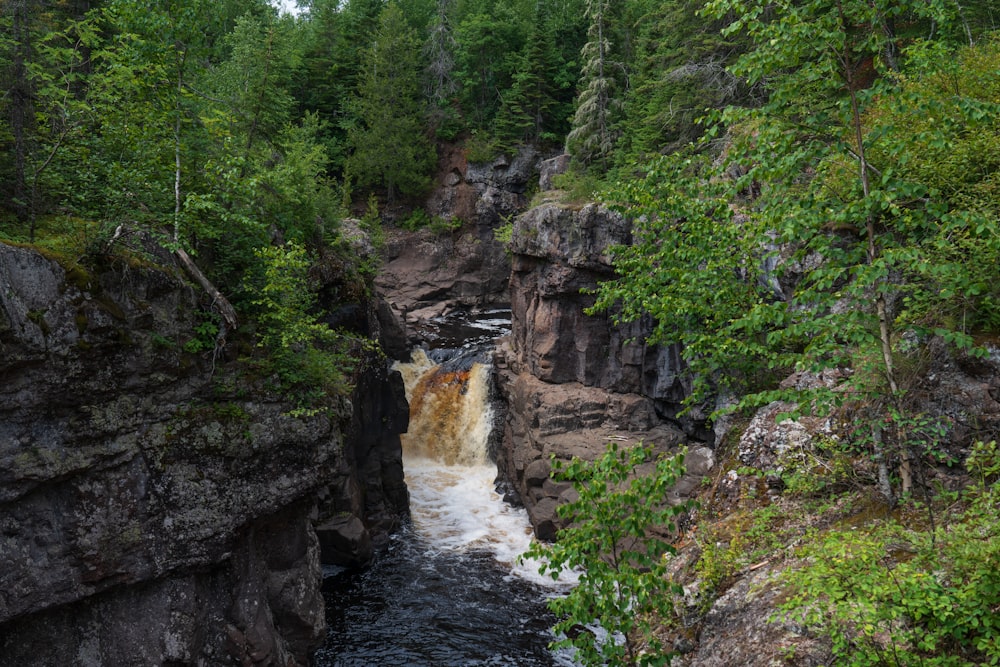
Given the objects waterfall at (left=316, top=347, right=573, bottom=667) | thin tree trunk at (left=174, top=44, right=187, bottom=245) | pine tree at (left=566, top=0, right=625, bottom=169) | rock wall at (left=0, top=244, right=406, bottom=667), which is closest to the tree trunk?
rock wall at (left=0, top=244, right=406, bottom=667)

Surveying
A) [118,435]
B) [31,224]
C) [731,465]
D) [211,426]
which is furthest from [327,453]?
[731,465]

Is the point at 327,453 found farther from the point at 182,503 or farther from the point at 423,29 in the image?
the point at 423,29

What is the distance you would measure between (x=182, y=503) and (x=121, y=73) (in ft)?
27.6

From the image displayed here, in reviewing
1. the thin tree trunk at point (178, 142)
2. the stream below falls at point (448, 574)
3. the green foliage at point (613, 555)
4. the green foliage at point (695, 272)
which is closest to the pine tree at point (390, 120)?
the stream below falls at point (448, 574)

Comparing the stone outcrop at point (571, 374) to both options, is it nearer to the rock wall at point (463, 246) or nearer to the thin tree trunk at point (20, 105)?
the thin tree trunk at point (20, 105)

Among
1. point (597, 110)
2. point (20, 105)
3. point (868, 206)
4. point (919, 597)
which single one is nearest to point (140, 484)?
point (20, 105)

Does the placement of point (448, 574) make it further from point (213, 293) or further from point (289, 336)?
point (213, 293)

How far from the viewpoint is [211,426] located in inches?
455

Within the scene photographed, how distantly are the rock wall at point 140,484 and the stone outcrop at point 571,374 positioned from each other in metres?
9.71

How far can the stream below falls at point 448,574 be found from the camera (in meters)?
15.0

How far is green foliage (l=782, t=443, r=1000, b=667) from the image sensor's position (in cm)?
451

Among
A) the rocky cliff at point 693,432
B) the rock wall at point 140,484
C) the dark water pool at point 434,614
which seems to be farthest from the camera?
the dark water pool at point 434,614

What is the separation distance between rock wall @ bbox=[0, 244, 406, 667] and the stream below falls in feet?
9.15

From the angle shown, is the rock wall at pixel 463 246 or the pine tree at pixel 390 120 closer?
the rock wall at pixel 463 246
